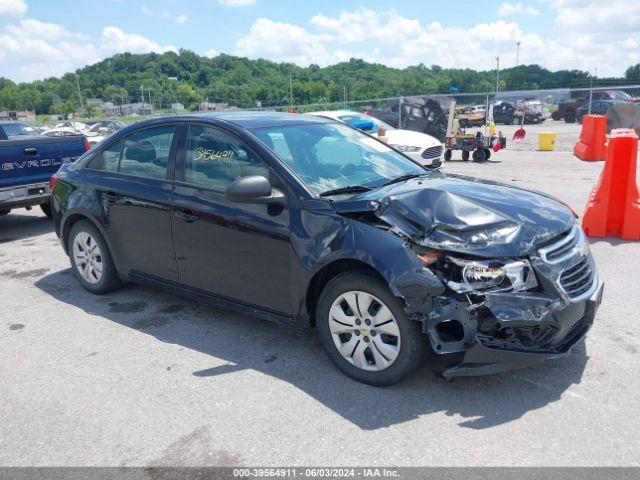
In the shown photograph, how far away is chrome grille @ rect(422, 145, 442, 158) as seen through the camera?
11672 mm

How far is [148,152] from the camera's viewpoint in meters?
4.91

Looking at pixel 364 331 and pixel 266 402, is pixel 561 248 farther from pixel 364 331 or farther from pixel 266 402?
pixel 266 402

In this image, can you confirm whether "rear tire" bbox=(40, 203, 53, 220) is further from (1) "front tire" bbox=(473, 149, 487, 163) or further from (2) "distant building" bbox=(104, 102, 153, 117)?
(2) "distant building" bbox=(104, 102, 153, 117)

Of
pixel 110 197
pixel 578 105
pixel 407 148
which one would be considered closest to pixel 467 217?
pixel 110 197

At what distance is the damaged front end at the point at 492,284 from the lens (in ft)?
10.4

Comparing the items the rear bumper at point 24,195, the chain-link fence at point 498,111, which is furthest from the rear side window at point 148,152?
the chain-link fence at point 498,111

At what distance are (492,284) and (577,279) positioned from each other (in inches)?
25.2

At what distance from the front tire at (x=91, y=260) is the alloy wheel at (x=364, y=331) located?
2.73m

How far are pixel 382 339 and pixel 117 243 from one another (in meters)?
2.86

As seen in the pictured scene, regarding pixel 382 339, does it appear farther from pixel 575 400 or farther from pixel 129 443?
pixel 129 443

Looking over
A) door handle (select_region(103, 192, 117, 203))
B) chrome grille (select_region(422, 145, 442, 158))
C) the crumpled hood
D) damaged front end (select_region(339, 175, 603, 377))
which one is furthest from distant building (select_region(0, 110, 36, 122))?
damaged front end (select_region(339, 175, 603, 377))

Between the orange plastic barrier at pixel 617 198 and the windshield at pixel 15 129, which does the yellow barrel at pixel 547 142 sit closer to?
the orange plastic barrier at pixel 617 198

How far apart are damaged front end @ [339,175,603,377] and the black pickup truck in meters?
6.55

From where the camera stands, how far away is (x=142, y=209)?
478cm
